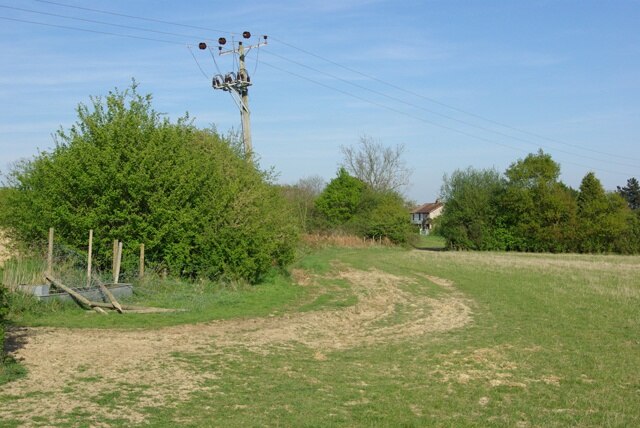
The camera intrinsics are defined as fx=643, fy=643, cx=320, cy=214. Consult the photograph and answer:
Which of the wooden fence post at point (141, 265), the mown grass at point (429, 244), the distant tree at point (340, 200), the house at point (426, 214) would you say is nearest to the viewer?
the wooden fence post at point (141, 265)

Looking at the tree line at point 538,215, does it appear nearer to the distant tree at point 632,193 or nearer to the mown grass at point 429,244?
the mown grass at point 429,244

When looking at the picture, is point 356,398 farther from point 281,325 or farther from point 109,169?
point 109,169

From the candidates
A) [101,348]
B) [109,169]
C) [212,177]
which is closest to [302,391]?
[101,348]

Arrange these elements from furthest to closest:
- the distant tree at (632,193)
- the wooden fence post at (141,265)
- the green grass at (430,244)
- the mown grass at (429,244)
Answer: the distant tree at (632,193), the green grass at (430,244), the mown grass at (429,244), the wooden fence post at (141,265)

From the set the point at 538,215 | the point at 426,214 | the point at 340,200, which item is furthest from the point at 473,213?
the point at 426,214

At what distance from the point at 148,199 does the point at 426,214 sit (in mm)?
122991

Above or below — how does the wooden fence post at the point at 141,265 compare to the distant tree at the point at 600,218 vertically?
below

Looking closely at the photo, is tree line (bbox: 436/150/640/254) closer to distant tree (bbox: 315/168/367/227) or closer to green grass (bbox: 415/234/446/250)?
green grass (bbox: 415/234/446/250)

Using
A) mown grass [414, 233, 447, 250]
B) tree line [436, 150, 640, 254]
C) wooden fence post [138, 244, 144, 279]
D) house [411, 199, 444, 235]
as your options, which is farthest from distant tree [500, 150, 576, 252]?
house [411, 199, 444, 235]

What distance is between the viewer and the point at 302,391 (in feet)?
30.0

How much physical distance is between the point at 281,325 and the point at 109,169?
24.6 ft

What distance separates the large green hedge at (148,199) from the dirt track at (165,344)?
15.7ft

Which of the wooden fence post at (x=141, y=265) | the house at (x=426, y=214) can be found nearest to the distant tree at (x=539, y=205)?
the wooden fence post at (x=141, y=265)

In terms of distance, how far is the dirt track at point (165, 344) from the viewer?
8.50 m
